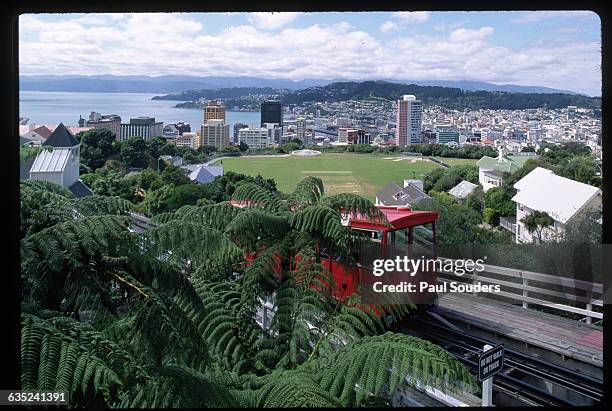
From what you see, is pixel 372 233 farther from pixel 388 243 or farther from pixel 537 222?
pixel 537 222

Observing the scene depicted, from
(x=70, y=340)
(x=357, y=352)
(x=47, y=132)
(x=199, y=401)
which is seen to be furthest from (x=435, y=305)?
(x=47, y=132)

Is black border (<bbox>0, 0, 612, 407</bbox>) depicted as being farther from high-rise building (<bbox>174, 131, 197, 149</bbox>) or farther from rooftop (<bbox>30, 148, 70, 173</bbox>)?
high-rise building (<bbox>174, 131, 197, 149</bbox>)

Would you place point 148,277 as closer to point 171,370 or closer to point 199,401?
point 171,370

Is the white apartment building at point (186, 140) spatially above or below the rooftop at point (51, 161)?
above

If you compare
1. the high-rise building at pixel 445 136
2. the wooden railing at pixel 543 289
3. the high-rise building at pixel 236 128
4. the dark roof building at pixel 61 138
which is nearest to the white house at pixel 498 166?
the high-rise building at pixel 445 136

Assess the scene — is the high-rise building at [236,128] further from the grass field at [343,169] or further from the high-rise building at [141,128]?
the high-rise building at [141,128]
